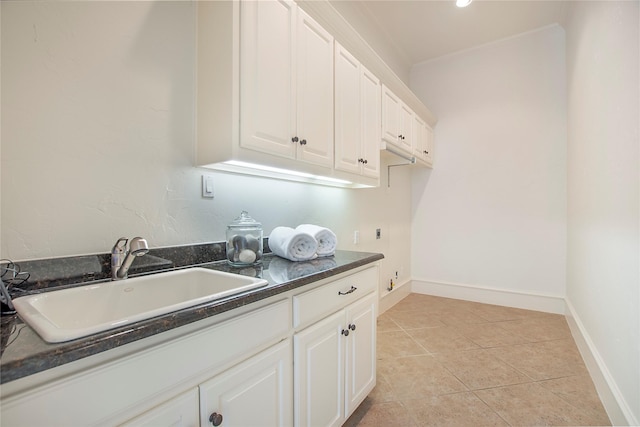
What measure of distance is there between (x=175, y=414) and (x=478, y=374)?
2009mm

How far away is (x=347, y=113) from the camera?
6.27 ft

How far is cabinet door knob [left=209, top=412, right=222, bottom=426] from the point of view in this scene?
0.81 m

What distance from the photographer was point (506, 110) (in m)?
3.39

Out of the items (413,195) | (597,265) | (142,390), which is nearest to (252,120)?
(142,390)

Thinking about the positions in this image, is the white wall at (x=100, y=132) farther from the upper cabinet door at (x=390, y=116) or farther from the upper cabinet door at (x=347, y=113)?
the upper cabinet door at (x=390, y=116)

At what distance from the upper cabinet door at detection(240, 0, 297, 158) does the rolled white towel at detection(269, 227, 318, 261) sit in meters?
0.42

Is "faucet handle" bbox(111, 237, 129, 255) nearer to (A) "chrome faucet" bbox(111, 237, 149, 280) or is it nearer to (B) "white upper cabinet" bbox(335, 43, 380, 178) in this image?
(A) "chrome faucet" bbox(111, 237, 149, 280)

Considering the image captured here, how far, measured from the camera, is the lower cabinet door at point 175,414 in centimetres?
67

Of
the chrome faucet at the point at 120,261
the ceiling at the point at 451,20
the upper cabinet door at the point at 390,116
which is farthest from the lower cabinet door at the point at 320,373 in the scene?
the ceiling at the point at 451,20

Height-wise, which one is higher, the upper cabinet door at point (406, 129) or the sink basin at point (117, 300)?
the upper cabinet door at point (406, 129)

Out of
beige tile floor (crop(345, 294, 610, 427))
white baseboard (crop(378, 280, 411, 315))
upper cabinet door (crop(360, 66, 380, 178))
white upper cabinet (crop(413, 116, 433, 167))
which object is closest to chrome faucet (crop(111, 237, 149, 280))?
beige tile floor (crop(345, 294, 610, 427))

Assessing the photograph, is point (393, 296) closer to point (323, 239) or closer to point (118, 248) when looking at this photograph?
point (323, 239)

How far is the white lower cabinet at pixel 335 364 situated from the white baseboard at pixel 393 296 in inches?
57.4

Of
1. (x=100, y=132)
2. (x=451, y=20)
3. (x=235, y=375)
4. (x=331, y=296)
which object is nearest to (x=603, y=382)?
(x=331, y=296)
